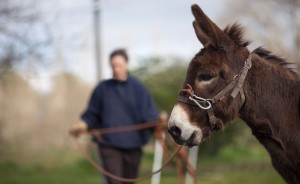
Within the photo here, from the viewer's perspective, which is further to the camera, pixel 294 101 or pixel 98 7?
pixel 98 7

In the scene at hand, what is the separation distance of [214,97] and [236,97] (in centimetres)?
19

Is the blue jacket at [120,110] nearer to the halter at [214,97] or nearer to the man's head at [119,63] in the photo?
the man's head at [119,63]

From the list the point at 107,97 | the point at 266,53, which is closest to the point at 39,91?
the point at 107,97

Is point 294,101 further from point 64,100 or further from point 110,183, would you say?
point 64,100

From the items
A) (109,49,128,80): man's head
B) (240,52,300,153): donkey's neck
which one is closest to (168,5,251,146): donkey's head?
(240,52,300,153): donkey's neck

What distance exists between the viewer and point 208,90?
172 inches

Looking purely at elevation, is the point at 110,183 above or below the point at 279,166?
below

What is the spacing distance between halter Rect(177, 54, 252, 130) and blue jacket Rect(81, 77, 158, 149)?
2569 millimetres

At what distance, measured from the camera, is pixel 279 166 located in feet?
14.6

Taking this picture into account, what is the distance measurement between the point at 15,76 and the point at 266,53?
10036 mm

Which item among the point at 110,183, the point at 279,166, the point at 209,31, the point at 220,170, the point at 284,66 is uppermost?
the point at 209,31

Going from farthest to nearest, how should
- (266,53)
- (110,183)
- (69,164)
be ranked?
(69,164) < (110,183) < (266,53)

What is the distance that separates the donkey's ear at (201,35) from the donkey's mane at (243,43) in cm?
21

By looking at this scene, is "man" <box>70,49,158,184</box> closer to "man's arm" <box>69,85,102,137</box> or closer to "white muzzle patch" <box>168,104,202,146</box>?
"man's arm" <box>69,85,102,137</box>
